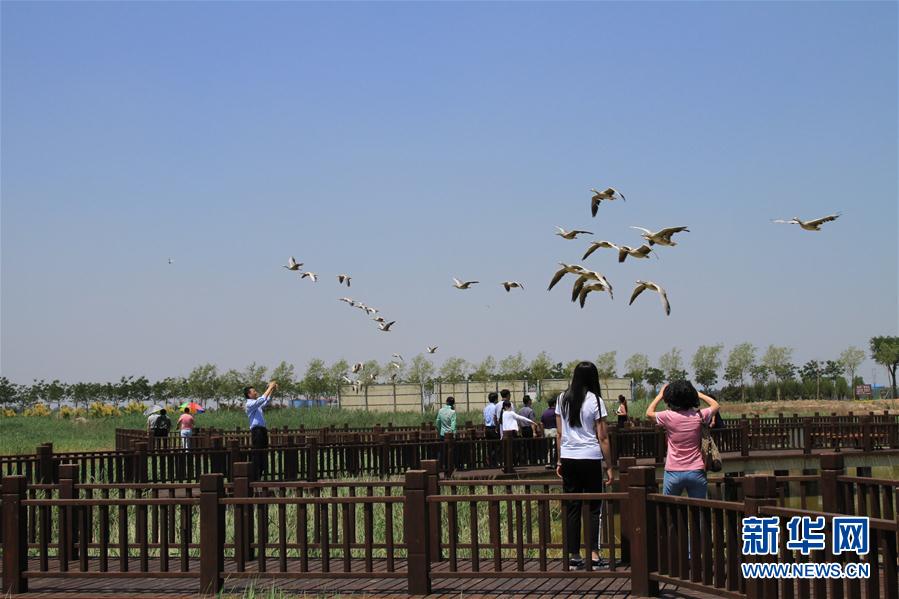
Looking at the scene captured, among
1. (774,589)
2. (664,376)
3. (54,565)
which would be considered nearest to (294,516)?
(54,565)

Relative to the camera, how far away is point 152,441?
27453 mm

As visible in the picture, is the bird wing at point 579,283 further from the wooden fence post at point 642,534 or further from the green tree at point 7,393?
the green tree at point 7,393

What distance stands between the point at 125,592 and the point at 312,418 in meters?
44.1

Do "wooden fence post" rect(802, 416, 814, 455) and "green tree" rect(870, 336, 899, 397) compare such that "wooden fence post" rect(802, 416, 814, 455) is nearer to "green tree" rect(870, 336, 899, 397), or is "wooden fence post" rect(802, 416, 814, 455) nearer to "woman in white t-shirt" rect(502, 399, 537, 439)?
"woman in white t-shirt" rect(502, 399, 537, 439)

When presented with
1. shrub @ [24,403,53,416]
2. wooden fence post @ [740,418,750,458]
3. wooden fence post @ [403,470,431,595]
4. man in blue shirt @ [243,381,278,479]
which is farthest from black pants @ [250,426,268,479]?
shrub @ [24,403,53,416]

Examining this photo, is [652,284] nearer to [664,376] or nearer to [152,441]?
[152,441]

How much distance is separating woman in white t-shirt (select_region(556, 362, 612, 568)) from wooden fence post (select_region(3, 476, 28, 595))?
536 centimetres

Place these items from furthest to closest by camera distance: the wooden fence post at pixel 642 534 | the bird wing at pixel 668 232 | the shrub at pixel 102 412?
the shrub at pixel 102 412 < the bird wing at pixel 668 232 < the wooden fence post at pixel 642 534

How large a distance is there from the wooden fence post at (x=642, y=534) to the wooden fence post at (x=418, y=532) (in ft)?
6.11

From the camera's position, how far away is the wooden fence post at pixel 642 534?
9562 millimetres

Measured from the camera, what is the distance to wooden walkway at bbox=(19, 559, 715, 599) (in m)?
10.0

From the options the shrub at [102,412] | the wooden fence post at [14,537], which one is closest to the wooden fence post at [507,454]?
the wooden fence post at [14,537]

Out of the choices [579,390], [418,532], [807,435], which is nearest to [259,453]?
[418,532]

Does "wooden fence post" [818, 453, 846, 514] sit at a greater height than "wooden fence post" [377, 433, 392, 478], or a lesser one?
greater
